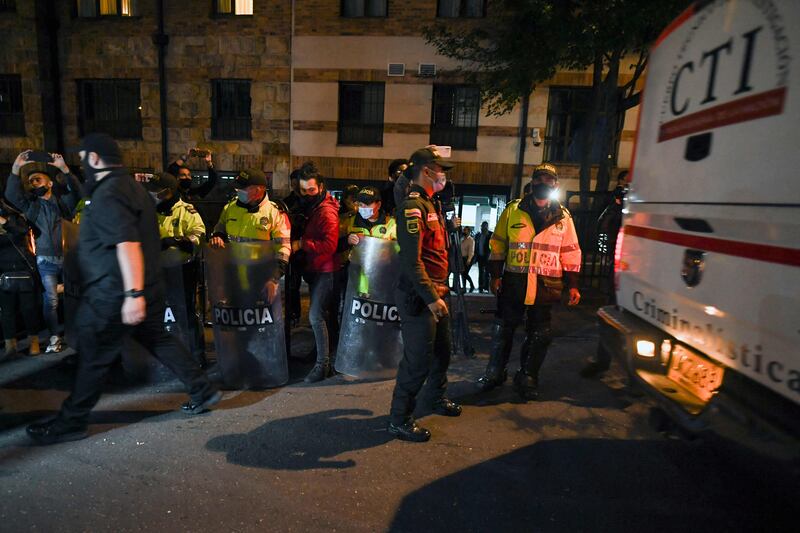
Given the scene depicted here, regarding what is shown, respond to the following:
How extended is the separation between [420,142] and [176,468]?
10.4m

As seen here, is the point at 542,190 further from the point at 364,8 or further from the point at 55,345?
the point at 364,8

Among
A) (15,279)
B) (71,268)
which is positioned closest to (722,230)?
(71,268)

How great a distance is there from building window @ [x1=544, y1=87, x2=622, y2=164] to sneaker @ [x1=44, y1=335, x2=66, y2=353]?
1063 cm

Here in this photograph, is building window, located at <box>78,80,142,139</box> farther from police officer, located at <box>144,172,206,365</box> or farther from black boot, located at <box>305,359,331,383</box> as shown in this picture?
black boot, located at <box>305,359,331,383</box>

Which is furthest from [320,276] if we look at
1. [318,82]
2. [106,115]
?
[106,115]

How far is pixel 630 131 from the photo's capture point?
12023 mm

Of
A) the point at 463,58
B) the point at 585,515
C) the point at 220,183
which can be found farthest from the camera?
the point at 220,183

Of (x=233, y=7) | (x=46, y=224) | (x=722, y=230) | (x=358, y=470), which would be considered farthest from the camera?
(x=233, y=7)

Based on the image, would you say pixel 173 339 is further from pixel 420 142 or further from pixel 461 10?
pixel 461 10

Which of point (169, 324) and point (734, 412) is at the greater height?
point (734, 412)

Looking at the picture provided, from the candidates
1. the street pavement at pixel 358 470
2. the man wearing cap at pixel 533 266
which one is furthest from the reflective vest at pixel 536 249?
the street pavement at pixel 358 470

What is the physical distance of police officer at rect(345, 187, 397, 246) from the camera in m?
4.67

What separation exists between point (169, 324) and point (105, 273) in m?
1.27

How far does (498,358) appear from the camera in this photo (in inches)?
177
